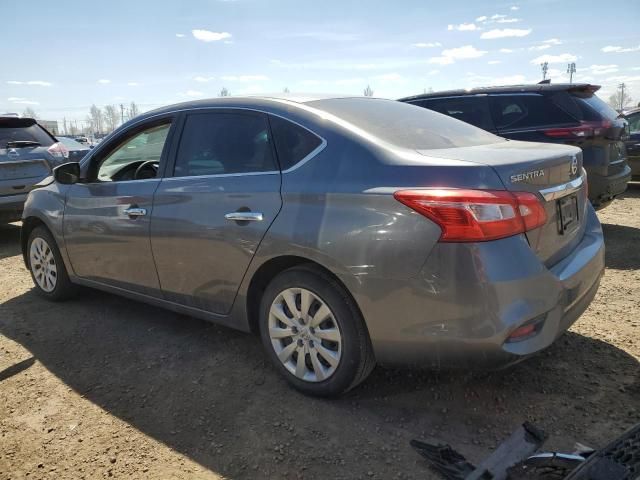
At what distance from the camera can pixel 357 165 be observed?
2.50m

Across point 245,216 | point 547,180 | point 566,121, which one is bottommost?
point 245,216

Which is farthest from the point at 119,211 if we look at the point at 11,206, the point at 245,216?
the point at 11,206

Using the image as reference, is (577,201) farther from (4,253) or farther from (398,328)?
(4,253)

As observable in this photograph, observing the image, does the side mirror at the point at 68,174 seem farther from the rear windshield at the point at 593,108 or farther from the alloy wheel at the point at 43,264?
the rear windshield at the point at 593,108

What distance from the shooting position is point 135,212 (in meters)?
3.48

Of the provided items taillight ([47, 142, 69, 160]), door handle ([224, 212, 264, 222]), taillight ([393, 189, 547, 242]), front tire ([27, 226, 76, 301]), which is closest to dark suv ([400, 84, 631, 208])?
taillight ([393, 189, 547, 242])

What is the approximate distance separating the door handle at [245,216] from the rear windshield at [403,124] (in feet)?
2.33

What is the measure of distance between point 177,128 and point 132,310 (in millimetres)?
1696

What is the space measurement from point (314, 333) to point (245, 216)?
0.75 m

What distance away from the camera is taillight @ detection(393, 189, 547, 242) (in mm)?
2182

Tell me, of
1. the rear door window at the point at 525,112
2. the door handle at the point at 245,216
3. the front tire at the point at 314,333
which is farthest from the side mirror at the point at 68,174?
the rear door window at the point at 525,112

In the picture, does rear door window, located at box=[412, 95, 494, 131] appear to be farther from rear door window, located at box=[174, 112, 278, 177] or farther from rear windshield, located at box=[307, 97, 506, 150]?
rear door window, located at box=[174, 112, 278, 177]

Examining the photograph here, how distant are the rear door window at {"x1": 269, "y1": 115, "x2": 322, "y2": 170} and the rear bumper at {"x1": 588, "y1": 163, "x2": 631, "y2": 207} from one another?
401 centimetres

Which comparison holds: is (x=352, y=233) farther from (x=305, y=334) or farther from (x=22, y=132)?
(x=22, y=132)
